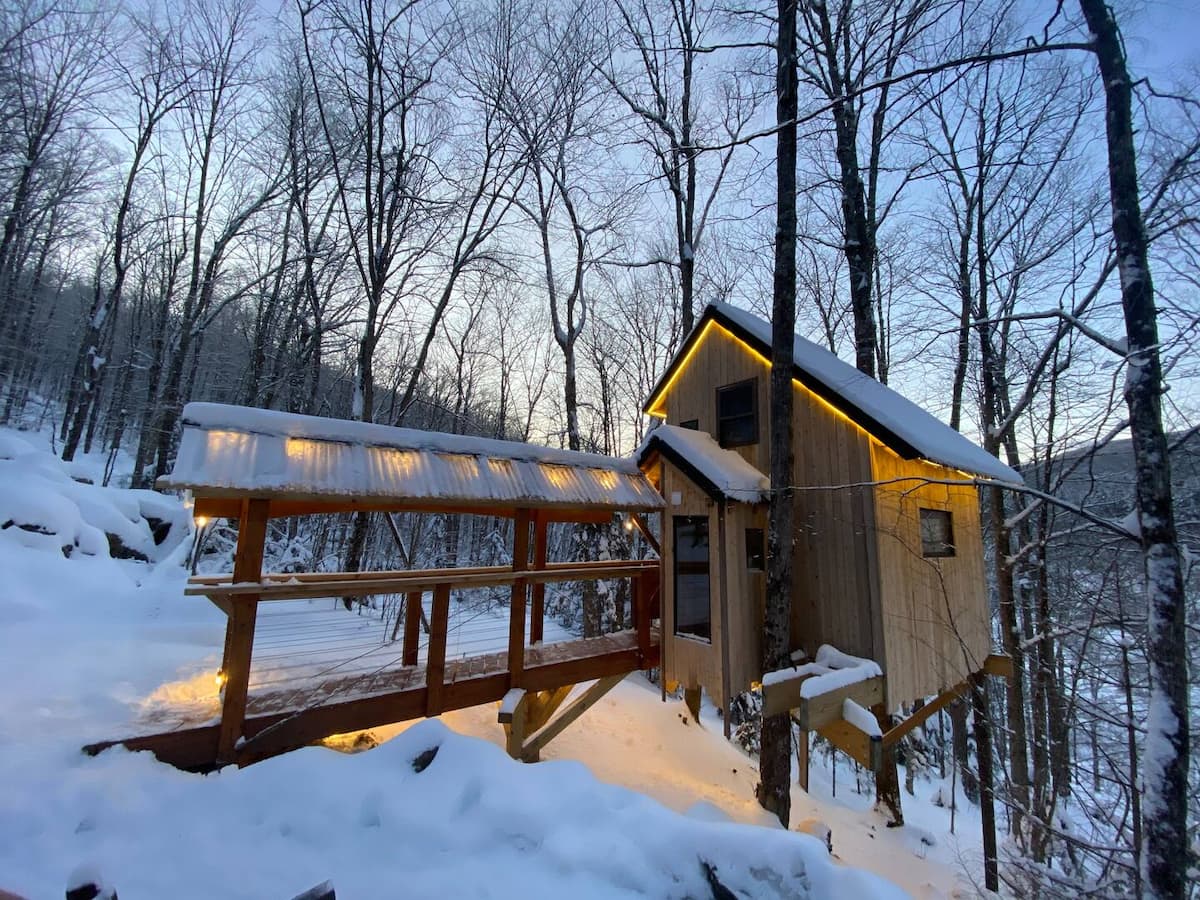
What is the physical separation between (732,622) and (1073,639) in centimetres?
693

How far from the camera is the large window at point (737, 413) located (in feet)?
23.4

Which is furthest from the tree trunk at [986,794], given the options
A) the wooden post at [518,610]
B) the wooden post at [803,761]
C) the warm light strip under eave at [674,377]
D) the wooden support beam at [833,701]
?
the wooden post at [518,610]

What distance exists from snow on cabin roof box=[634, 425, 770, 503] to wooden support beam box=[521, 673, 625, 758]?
112 inches

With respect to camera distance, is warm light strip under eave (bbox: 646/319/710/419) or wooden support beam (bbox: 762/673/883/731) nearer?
wooden support beam (bbox: 762/673/883/731)

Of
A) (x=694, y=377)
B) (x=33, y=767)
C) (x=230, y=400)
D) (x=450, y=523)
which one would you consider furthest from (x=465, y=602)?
(x=230, y=400)

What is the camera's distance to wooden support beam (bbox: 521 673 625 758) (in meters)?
5.82

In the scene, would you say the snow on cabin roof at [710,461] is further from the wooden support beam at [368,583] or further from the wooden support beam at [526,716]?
the wooden support beam at [526,716]

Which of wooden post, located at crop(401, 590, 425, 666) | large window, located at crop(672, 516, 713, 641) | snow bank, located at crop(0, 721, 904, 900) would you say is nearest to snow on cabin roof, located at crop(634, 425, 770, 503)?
large window, located at crop(672, 516, 713, 641)

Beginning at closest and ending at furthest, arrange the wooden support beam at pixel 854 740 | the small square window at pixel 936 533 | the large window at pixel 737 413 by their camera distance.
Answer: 1. the wooden support beam at pixel 854 740
2. the small square window at pixel 936 533
3. the large window at pixel 737 413

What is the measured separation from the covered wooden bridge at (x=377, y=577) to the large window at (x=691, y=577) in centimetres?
56

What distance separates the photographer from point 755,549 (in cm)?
653

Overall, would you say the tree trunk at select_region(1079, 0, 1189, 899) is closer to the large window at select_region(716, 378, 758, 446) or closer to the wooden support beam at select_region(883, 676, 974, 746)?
the wooden support beam at select_region(883, 676, 974, 746)

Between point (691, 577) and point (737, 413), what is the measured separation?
Result: 2526 mm

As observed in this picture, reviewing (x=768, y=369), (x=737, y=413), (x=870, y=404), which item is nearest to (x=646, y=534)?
(x=737, y=413)
